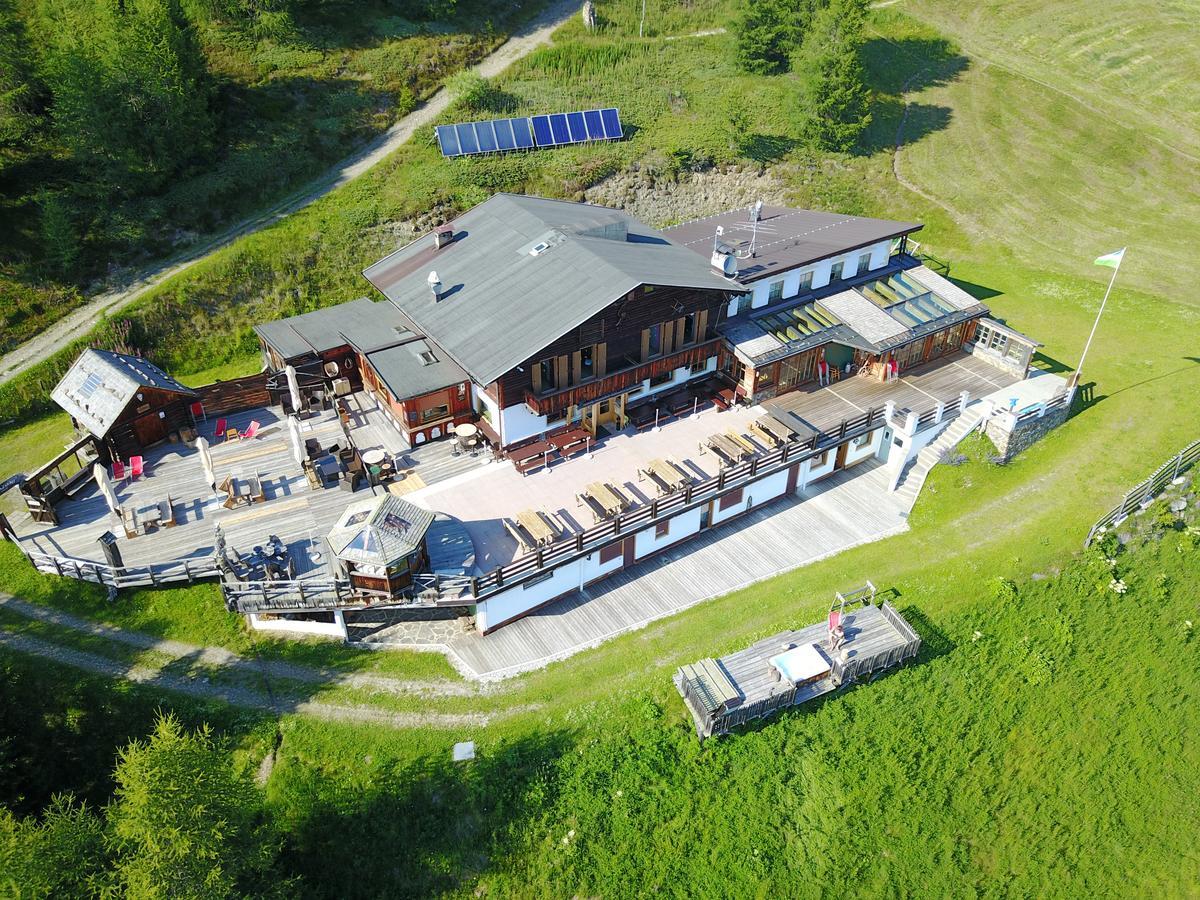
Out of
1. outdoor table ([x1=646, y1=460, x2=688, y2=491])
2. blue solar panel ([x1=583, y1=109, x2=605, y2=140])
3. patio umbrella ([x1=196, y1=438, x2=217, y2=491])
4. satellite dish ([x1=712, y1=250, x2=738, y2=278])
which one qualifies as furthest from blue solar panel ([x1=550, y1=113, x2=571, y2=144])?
patio umbrella ([x1=196, y1=438, x2=217, y2=491])

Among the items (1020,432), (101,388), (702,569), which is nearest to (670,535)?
(702,569)

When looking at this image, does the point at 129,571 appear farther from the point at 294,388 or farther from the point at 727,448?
the point at 727,448

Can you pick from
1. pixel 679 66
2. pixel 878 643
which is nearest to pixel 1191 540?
pixel 878 643

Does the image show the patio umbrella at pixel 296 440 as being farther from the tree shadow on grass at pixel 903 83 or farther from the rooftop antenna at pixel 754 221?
the tree shadow on grass at pixel 903 83

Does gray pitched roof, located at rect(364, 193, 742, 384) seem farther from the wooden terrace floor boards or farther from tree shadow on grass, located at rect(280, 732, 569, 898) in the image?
tree shadow on grass, located at rect(280, 732, 569, 898)

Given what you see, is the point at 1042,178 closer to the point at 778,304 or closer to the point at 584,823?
the point at 778,304
